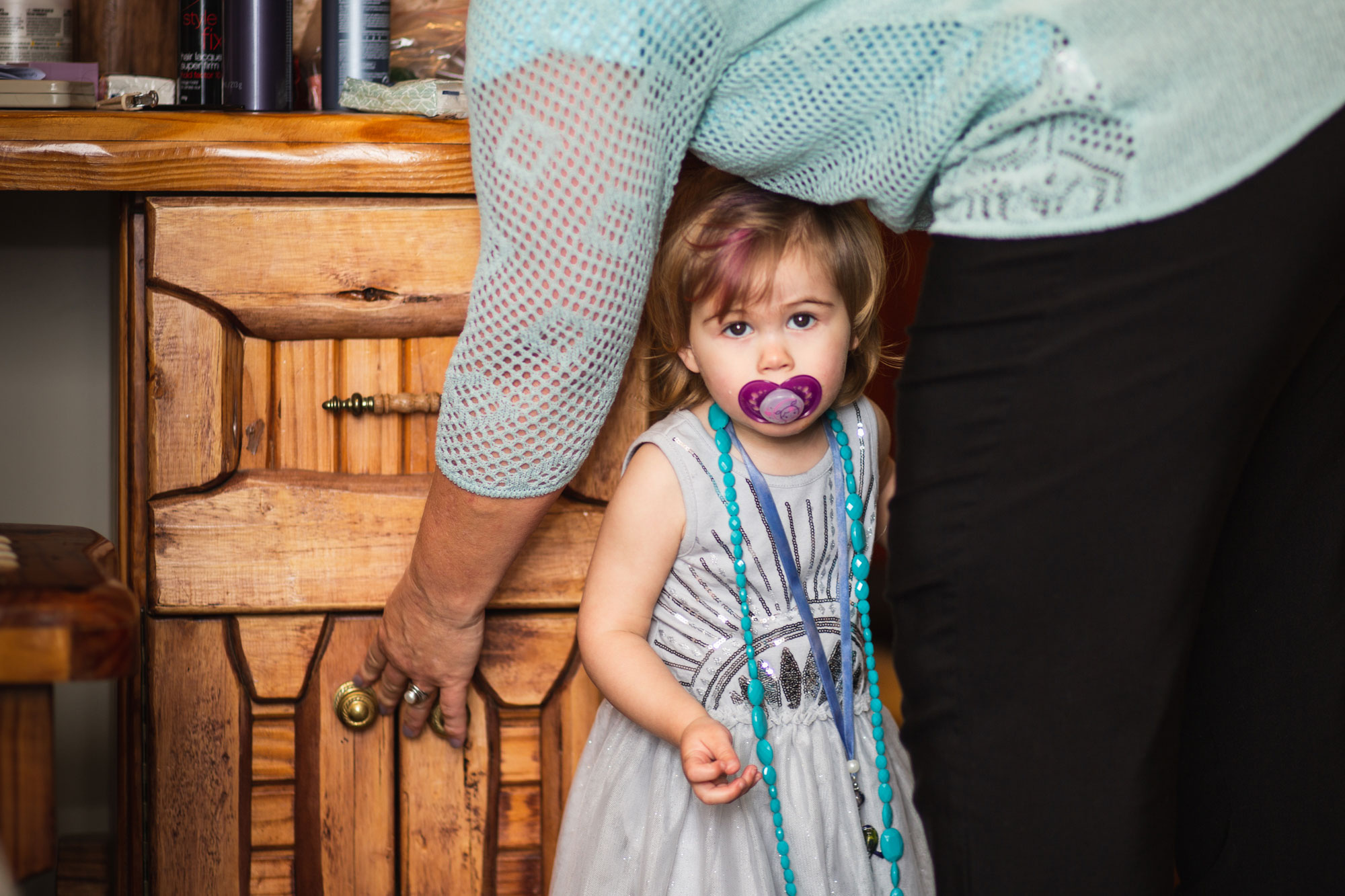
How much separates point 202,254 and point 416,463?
9.3 inches

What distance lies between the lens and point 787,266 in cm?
83

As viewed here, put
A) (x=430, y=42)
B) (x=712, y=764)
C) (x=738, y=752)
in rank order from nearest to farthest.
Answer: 1. (x=712, y=764)
2. (x=738, y=752)
3. (x=430, y=42)

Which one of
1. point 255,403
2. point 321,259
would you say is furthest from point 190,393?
point 321,259

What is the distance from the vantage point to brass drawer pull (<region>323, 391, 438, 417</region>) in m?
0.90

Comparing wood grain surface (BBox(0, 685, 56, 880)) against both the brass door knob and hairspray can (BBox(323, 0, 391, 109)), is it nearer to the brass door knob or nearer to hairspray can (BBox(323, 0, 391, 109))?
the brass door knob

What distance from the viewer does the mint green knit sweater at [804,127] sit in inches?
20.1

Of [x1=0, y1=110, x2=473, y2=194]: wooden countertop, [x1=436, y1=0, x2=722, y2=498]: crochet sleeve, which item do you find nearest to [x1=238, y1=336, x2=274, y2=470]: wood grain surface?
[x1=0, y1=110, x2=473, y2=194]: wooden countertop

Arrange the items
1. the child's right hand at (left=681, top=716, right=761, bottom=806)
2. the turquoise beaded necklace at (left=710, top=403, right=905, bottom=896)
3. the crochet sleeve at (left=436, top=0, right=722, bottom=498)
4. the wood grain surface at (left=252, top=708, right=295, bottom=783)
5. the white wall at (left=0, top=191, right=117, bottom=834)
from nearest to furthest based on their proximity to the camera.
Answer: the crochet sleeve at (left=436, top=0, right=722, bottom=498) → the child's right hand at (left=681, top=716, right=761, bottom=806) → the turquoise beaded necklace at (left=710, top=403, right=905, bottom=896) → the wood grain surface at (left=252, top=708, right=295, bottom=783) → the white wall at (left=0, top=191, right=117, bottom=834)

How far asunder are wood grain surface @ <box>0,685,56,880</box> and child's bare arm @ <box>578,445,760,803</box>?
1.34 feet

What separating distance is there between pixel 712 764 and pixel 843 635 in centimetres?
19

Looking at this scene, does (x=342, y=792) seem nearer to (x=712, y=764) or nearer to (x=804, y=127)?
(x=712, y=764)

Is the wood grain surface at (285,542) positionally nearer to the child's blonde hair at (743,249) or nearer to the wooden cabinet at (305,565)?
the wooden cabinet at (305,565)

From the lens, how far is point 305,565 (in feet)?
2.97

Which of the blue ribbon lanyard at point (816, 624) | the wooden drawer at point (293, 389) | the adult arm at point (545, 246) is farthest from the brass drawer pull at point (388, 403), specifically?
the blue ribbon lanyard at point (816, 624)
